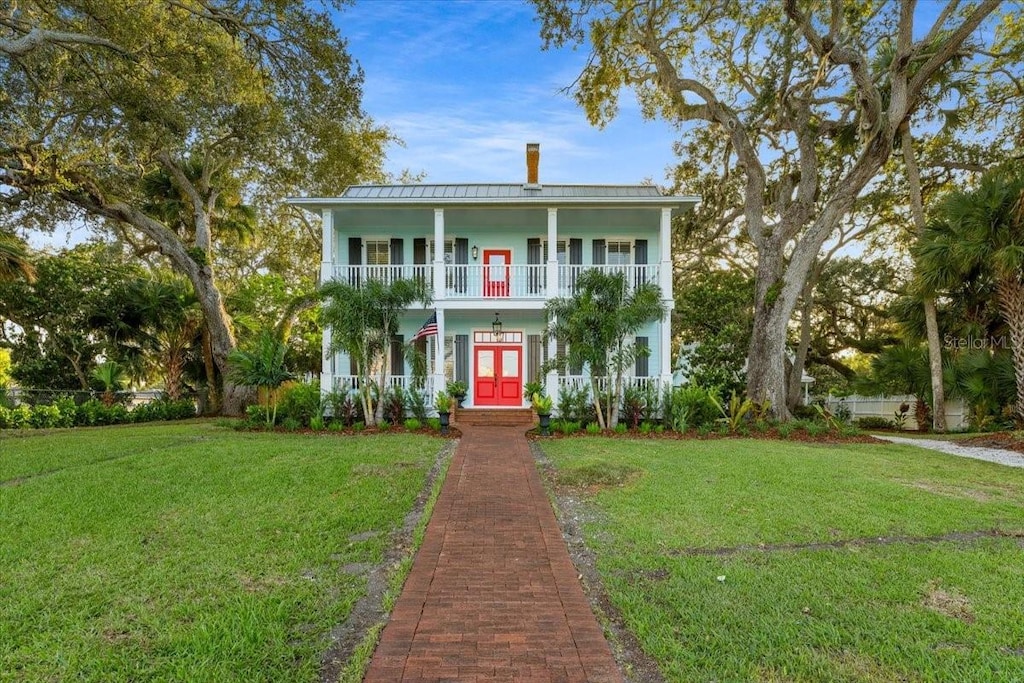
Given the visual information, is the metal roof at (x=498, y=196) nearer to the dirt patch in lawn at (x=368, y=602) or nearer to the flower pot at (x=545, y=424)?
the flower pot at (x=545, y=424)

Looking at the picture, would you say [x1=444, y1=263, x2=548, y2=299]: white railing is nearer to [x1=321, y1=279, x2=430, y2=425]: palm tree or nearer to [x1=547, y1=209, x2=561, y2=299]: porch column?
[x1=547, y1=209, x2=561, y2=299]: porch column

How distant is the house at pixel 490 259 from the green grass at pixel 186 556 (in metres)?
6.74

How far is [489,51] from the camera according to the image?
1399 cm

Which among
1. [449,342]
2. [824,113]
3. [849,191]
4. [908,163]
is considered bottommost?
[449,342]

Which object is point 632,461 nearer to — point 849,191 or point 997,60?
point 849,191

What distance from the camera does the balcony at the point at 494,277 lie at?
49.1ft

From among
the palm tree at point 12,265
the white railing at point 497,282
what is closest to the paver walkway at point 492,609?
the white railing at point 497,282

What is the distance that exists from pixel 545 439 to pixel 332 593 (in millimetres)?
8046

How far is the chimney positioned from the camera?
1711 cm

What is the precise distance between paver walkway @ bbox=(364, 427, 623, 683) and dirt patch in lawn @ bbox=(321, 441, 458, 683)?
0.56ft

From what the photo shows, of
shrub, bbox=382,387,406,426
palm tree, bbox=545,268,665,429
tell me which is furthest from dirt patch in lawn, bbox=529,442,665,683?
shrub, bbox=382,387,406,426

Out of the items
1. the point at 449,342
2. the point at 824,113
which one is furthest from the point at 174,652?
the point at 824,113

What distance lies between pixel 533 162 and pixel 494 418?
8.55 metres

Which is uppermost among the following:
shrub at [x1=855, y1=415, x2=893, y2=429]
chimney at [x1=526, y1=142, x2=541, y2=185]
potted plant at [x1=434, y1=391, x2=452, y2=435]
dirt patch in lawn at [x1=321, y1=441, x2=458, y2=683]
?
chimney at [x1=526, y1=142, x2=541, y2=185]
